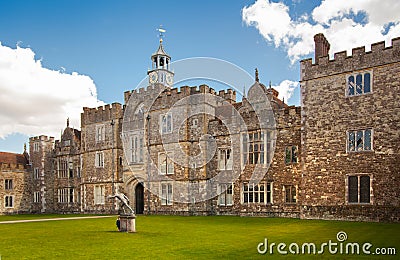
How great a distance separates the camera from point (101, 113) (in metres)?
34.7

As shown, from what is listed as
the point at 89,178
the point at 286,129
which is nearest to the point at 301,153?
the point at 286,129

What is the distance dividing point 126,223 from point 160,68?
27.0 meters

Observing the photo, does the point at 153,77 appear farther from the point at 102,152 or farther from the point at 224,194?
the point at 224,194

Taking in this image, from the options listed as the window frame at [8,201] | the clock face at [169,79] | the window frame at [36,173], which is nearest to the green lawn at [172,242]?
the window frame at [8,201]

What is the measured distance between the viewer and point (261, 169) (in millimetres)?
25188

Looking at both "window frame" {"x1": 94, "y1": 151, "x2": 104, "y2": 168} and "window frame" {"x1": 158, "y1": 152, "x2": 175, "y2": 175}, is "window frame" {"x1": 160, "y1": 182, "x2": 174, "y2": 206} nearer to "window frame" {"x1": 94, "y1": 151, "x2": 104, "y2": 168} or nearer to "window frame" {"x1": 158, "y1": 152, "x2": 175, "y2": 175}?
"window frame" {"x1": 158, "y1": 152, "x2": 175, "y2": 175}

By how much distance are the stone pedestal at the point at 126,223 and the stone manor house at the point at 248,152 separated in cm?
1112

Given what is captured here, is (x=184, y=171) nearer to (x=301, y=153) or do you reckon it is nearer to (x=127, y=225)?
(x=301, y=153)

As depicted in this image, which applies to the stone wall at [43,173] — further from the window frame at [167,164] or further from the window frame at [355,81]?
the window frame at [355,81]

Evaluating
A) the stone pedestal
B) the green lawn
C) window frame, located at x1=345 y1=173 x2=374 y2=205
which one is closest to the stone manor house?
window frame, located at x1=345 y1=173 x2=374 y2=205

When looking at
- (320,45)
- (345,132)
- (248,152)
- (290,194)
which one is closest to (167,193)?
(248,152)

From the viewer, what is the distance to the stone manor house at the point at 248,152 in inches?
813

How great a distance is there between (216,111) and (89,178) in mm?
14103

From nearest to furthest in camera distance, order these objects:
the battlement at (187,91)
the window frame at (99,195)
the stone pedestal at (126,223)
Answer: the stone pedestal at (126,223) → the battlement at (187,91) → the window frame at (99,195)
